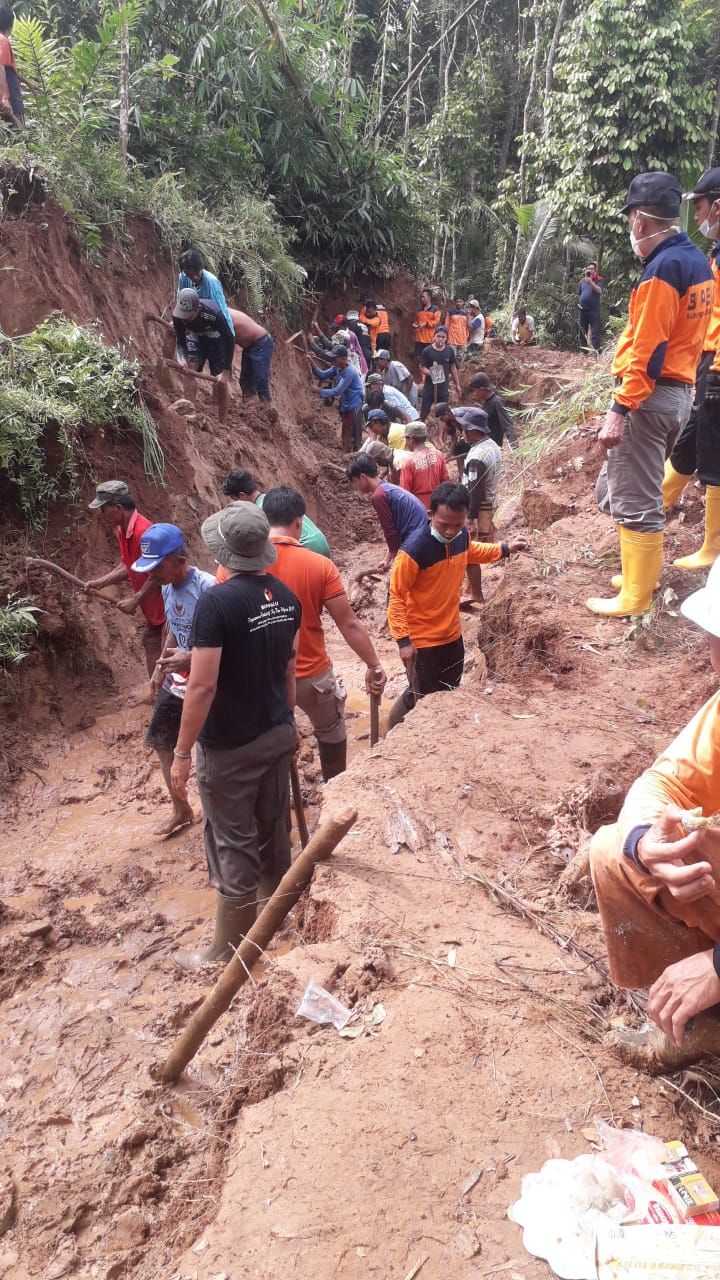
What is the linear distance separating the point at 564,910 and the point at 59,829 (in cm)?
369

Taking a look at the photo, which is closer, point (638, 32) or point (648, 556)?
point (648, 556)

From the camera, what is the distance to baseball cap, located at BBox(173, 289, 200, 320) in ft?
25.1

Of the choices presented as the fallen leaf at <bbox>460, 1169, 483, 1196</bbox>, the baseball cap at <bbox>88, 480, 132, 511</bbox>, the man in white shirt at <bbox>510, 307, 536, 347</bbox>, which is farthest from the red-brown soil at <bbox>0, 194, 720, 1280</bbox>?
the man in white shirt at <bbox>510, 307, 536, 347</bbox>

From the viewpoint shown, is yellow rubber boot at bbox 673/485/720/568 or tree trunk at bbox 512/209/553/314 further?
tree trunk at bbox 512/209/553/314

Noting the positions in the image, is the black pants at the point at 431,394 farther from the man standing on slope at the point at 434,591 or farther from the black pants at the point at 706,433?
the black pants at the point at 706,433

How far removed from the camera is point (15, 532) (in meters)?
6.21

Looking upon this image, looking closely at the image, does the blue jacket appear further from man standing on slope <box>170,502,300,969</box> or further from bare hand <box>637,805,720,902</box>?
bare hand <box>637,805,720,902</box>

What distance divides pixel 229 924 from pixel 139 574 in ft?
8.15

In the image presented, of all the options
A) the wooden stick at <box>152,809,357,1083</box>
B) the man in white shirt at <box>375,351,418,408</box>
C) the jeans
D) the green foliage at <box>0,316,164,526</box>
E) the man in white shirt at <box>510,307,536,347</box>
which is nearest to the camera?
the wooden stick at <box>152,809,357,1083</box>

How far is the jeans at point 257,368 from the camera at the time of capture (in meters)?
9.49

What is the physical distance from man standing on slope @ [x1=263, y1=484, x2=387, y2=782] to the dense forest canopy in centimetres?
542

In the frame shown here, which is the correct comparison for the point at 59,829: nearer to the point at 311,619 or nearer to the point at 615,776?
the point at 311,619

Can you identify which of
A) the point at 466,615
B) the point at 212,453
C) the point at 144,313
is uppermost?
the point at 144,313

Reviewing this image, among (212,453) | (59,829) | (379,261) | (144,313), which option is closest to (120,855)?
(59,829)
